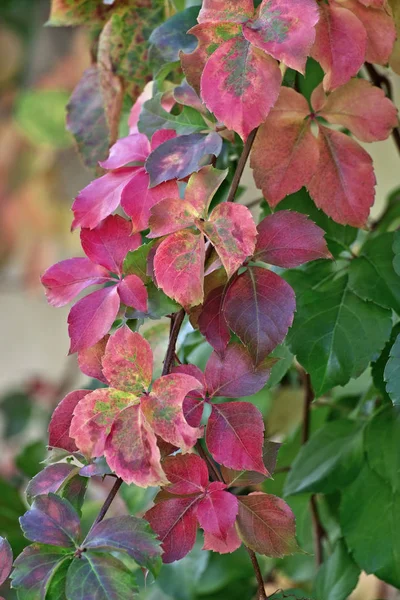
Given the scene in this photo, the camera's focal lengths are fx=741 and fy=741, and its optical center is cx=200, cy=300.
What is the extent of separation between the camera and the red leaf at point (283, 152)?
41cm

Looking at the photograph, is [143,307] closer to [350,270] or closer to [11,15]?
[350,270]

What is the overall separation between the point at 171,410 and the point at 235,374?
0.16ft

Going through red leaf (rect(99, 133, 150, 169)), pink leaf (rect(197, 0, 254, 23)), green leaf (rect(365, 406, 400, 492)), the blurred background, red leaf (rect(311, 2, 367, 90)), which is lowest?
the blurred background

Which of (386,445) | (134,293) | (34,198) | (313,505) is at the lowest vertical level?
(34,198)

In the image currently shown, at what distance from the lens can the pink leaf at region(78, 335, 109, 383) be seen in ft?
1.23

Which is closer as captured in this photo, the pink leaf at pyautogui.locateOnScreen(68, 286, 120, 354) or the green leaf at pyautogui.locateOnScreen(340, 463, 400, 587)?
the pink leaf at pyautogui.locateOnScreen(68, 286, 120, 354)

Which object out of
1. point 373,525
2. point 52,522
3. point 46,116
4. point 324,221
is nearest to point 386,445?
point 373,525

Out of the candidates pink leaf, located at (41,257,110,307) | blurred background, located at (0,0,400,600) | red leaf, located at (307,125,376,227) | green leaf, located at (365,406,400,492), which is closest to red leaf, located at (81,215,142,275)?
pink leaf, located at (41,257,110,307)

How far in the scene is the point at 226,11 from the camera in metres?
0.37

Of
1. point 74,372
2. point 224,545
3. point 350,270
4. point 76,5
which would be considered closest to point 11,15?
point 74,372

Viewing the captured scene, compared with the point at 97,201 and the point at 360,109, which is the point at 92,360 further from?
the point at 360,109

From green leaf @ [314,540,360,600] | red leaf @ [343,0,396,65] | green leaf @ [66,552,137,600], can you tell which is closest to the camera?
green leaf @ [66,552,137,600]

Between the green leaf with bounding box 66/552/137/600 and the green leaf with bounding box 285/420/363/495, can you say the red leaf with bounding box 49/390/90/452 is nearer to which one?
the green leaf with bounding box 66/552/137/600

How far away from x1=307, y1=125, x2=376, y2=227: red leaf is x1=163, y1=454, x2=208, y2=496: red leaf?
162 millimetres
